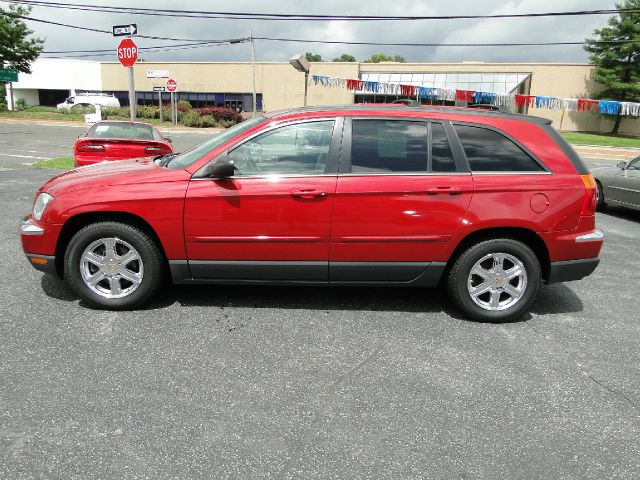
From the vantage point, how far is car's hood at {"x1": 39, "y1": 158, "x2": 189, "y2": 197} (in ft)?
12.9

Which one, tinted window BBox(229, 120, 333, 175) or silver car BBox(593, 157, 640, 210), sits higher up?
tinted window BBox(229, 120, 333, 175)

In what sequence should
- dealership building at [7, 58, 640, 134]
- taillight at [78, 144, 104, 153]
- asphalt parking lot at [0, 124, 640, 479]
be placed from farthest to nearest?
dealership building at [7, 58, 640, 134] < taillight at [78, 144, 104, 153] < asphalt parking lot at [0, 124, 640, 479]

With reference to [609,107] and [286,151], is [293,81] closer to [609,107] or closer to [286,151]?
[609,107]

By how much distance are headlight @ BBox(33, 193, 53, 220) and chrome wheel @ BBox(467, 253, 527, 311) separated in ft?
11.5

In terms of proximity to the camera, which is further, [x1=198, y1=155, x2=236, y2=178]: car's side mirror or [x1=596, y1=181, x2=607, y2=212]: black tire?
[x1=596, y1=181, x2=607, y2=212]: black tire

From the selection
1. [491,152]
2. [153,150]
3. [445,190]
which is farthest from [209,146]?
[153,150]

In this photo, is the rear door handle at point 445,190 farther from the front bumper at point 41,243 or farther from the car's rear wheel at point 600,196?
the car's rear wheel at point 600,196

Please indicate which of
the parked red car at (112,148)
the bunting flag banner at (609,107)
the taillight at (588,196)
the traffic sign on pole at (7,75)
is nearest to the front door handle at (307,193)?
the taillight at (588,196)

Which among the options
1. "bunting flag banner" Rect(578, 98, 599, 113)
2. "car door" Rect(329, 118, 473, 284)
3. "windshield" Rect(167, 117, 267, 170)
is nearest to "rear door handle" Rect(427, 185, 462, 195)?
"car door" Rect(329, 118, 473, 284)

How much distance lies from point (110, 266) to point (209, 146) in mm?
1288

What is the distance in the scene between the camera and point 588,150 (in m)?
29.4

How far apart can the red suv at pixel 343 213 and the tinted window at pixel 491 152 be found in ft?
0.03

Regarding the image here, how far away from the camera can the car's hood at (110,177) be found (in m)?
3.92

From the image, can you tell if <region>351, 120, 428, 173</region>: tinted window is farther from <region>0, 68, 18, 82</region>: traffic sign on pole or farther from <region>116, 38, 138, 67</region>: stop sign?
<region>0, 68, 18, 82</region>: traffic sign on pole
